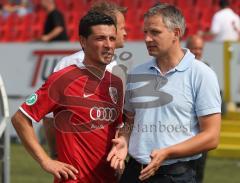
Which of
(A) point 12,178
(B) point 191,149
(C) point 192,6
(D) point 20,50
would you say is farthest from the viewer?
(C) point 192,6

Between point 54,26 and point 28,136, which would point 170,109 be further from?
point 54,26

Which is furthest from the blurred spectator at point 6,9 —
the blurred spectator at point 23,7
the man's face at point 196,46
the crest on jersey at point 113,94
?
the crest on jersey at point 113,94

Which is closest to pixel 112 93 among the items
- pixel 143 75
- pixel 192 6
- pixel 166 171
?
pixel 143 75

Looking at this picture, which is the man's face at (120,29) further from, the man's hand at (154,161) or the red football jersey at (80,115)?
the man's hand at (154,161)

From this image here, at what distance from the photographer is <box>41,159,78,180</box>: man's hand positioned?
5.78 meters

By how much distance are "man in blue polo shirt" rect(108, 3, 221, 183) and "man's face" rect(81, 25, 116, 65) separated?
245mm

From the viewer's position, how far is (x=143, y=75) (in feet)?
19.7

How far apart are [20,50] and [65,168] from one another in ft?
36.5

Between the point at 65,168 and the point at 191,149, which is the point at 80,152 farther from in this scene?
the point at 191,149

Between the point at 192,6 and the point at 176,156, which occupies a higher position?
the point at 176,156

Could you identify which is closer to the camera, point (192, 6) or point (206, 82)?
point (206, 82)

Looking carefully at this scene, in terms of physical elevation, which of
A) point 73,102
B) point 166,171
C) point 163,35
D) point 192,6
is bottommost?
point 192,6

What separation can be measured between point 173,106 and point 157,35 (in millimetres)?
434

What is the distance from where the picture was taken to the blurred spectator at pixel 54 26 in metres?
17.5
